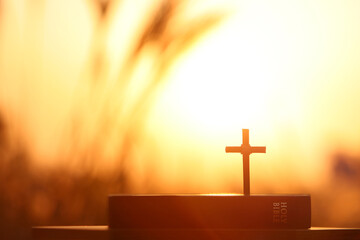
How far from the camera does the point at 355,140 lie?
1.48 metres

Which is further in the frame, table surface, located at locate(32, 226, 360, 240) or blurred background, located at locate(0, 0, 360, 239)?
blurred background, located at locate(0, 0, 360, 239)

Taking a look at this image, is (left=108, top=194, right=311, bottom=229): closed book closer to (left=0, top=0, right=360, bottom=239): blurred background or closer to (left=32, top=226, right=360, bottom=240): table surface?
(left=32, top=226, right=360, bottom=240): table surface

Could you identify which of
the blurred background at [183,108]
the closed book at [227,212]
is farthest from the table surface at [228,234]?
the blurred background at [183,108]

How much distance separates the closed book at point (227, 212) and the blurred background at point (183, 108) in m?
0.43

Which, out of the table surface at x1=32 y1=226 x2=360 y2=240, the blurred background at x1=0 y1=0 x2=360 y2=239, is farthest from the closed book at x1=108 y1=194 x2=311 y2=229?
the blurred background at x1=0 y1=0 x2=360 y2=239

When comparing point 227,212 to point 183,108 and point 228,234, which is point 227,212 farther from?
point 183,108

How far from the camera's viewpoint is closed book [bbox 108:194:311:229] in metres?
1.05

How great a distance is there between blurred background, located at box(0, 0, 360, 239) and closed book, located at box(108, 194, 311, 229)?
1.41 ft

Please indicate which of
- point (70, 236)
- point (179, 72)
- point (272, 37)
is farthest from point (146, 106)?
point (70, 236)

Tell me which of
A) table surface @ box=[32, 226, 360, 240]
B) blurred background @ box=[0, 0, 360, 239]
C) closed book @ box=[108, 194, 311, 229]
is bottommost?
table surface @ box=[32, 226, 360, 240]

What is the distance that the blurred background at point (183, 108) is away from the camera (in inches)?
58.7

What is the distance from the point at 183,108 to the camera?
1506mm

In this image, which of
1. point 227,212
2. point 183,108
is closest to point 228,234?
point 227,212

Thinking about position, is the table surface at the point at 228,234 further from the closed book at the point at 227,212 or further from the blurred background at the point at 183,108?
the blurred background at the point at 183,108
